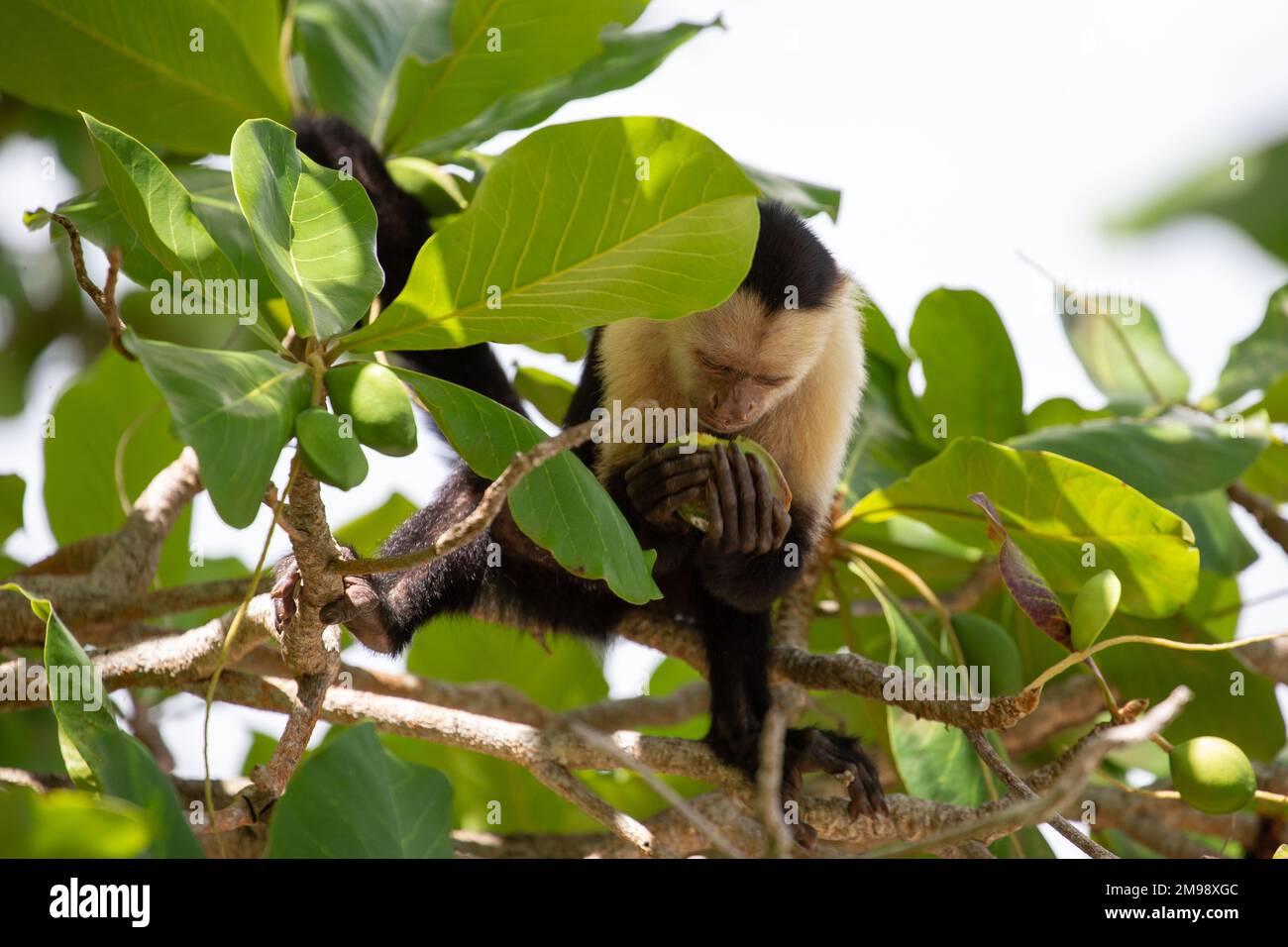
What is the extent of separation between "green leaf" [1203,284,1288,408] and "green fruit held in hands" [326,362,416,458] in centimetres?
249

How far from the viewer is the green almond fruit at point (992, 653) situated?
2.43 m

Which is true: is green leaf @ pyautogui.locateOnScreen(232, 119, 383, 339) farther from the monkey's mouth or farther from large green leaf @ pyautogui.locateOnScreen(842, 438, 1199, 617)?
large green leaf @ pyautogui.locateOnScreen(842, 438, 1199, 617)

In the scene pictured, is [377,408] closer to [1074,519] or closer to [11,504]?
[1074,519]

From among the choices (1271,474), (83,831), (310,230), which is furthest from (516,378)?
(83,831)

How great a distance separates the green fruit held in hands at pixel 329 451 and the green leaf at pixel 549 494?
223 mm

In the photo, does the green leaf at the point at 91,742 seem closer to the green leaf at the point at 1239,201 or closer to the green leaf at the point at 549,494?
the green leaf at the point at 549,494

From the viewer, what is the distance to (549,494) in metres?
1.54

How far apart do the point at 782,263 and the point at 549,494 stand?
3.80 ft

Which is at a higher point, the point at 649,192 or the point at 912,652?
the point at 649,192

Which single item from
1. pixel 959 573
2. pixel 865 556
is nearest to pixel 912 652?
pixel 865 556
